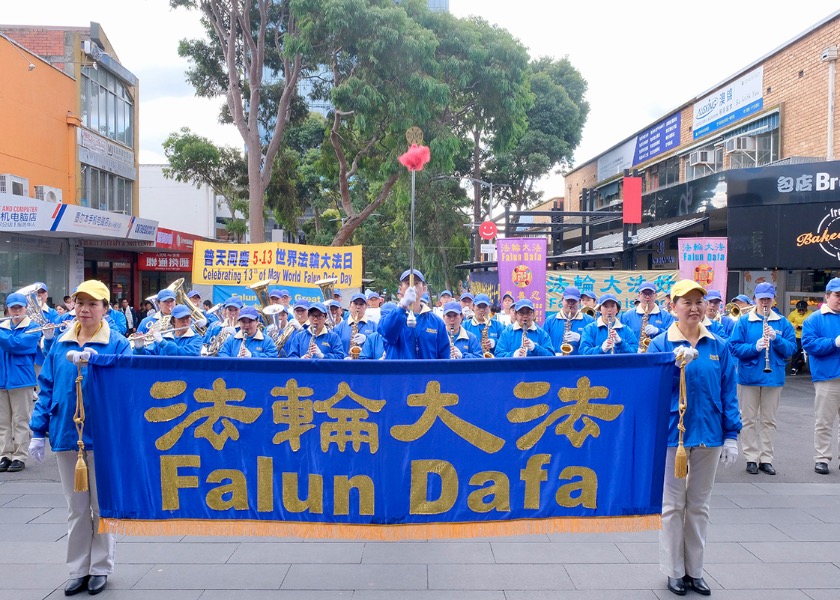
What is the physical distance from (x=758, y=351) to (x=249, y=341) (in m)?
5.21

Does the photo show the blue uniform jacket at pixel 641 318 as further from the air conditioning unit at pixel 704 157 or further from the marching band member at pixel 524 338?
the air conditioning unit at pixel 704 157

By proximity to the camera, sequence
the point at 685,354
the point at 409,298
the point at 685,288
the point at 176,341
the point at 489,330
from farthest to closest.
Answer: the point at 489,330
the point at 176,341
the point at 409,298
the point at 685,288
the point at 685,354

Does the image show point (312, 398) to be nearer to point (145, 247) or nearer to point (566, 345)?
point (566, 345)

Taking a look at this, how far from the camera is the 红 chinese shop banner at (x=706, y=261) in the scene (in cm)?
1257

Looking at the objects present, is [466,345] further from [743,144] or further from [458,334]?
[743,144]

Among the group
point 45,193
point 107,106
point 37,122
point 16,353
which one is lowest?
point 16,353

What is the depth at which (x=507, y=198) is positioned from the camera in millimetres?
36750

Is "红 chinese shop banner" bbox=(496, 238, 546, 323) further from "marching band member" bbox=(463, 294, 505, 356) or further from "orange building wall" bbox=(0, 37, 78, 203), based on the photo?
"orange building wall" bbox=(0, 37, 78, 203)

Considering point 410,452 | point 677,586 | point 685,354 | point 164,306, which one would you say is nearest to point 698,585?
point 677,586

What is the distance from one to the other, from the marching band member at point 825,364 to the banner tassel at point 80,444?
670 centimetres

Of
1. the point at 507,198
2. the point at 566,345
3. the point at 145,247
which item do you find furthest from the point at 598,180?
the point at 566,345

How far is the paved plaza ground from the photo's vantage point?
14.8 ft

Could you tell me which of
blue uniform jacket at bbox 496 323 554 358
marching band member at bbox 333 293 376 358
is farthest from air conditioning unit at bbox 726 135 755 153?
marching band member at bbox 333 293 376 358

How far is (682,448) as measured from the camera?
4.33 m
